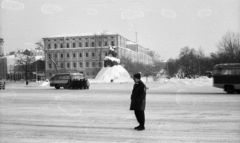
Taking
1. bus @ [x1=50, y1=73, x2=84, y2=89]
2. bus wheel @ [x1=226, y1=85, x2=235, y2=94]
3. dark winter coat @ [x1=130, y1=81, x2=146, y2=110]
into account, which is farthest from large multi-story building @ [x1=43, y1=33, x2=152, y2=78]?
dark winter coat @ [x1=130, y1=81, x2=146, y2=110]

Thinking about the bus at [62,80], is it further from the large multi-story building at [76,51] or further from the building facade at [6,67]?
the building facade at [6,67]

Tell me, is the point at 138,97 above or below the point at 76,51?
below

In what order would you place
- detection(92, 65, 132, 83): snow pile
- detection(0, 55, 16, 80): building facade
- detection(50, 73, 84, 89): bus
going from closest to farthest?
detection(50, 73, 84, 89): bus, detection(92, 65, 132, 83): snow pile, detection(0, 55, 16, 80): building facade

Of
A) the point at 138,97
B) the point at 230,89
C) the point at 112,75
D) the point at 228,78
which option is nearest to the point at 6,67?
the point at 112,75

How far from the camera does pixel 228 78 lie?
23.7m

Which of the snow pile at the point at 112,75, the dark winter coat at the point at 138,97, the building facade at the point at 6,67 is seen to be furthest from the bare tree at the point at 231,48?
the building facade at the point at 6,67

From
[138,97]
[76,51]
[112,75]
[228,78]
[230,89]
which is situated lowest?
[230,89]

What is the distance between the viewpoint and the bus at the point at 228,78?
23.4 meters

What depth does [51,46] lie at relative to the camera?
112 meters

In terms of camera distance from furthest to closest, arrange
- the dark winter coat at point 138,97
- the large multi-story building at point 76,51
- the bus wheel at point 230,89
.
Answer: the large multi-story building at point 76,51
the bus wheel at point 230,89
the dark winter coat at point 138,97

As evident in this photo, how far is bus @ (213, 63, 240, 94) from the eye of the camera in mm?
23391

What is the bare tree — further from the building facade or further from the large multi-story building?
the building facade

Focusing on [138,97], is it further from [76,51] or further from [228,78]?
[76,51]

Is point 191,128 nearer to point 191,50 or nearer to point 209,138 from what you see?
point 209,138
